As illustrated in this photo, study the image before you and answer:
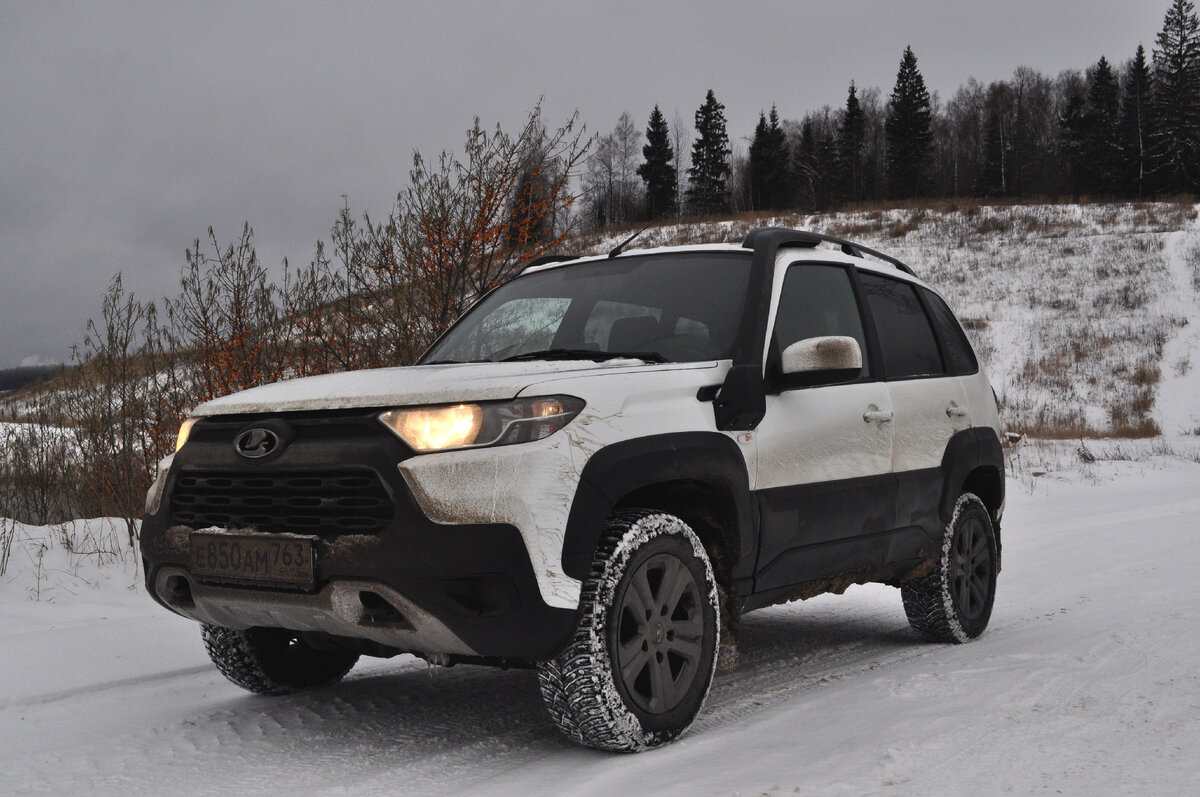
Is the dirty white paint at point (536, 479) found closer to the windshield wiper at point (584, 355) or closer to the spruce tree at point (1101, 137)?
the windshield wiper at point (584, 355)

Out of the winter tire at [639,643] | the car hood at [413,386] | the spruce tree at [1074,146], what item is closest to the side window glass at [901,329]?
the car hood at [413,386]

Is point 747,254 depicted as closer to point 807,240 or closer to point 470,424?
point 807,240

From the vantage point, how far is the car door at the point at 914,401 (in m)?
4.66

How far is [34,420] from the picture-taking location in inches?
362

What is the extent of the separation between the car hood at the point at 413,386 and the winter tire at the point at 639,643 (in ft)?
1.80

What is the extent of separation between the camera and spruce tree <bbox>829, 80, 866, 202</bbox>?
74312 millimetres

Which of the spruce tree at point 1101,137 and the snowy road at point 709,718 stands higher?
the spruce tree at point 1101,137

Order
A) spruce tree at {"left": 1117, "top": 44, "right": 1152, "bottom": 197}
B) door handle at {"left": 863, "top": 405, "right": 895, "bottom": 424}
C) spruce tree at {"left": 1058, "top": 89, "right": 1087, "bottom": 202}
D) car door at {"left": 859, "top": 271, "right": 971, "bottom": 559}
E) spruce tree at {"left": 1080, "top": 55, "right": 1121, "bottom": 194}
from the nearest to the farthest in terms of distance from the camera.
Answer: door handle at {"left": 863, "top": 405, "right": 895, "bottom": 424}, car door at {"left": 859, "top": 271, "right": 971, "bottom": 559}, spruce tree at {"left": 1117, "top": 44, "right": 1152, "bottom": 197}, spruce tree at {"left": 1080, "top": 55, "right": 1121, "bottom": 194}, spruce tree at {"left": 1058, "top": 89, "right": 1087, "bottom": 202}

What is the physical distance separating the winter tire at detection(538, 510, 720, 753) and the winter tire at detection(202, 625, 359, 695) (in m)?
1.34

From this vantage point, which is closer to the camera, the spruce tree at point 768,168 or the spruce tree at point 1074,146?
the spruce tree at point 1074,146

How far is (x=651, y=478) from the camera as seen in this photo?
3203 mm

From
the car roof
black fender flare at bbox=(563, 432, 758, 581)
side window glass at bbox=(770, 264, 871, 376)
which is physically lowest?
black fender flare at bbox=(563, 432, 758, 581)

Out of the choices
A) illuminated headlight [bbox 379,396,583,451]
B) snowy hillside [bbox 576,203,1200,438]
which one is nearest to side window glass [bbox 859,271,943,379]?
illuminated headlight [bbox 379,396,583,451]

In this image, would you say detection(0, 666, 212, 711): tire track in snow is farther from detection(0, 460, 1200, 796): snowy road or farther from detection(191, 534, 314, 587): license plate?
detection(191, 534, 314, 587): license plate
